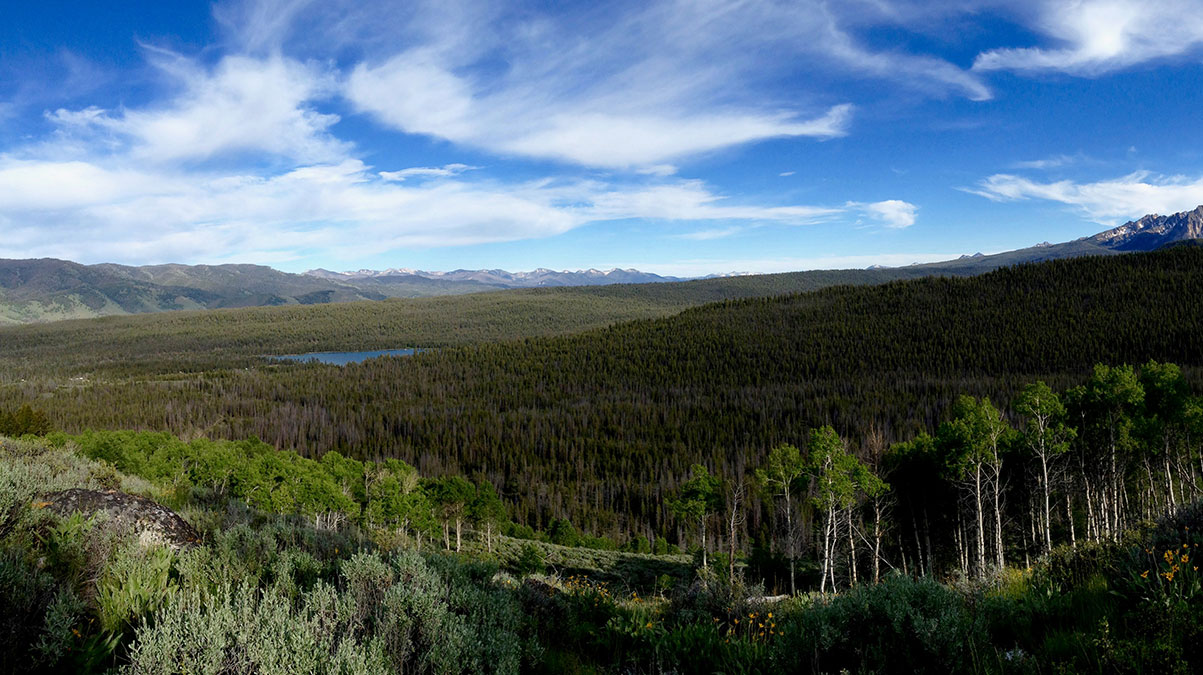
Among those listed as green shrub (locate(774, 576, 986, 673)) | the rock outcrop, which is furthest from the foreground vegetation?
the rock outcrop

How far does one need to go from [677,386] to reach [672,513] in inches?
2687

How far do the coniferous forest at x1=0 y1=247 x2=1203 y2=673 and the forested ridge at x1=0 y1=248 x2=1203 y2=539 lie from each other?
88cm

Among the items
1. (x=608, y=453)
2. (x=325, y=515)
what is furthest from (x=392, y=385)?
(x=325, y=515)

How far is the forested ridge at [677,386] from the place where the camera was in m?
89.2

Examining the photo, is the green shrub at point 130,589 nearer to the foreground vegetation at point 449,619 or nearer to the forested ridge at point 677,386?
the foreground vegetation at point 449,619

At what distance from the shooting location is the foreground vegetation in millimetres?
4562

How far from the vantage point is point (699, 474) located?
1543 inches

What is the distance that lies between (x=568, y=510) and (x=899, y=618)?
2898 inches

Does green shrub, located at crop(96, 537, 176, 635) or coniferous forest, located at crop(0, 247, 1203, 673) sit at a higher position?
green shrub, located at crop(96, 537, 176, 635)

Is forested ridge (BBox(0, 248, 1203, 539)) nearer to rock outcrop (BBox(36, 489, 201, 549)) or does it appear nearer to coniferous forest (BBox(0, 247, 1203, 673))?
coniferous forest (BBox(0, 247, 1203, 673))

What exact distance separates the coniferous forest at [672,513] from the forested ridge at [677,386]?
88 centimetres

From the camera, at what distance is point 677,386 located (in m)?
133

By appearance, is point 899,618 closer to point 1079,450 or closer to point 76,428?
point 1079,450

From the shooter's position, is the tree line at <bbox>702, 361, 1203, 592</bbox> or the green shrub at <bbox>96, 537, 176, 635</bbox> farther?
the tree line at <bbox>702, 361, 1203, 592</bbox>
